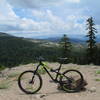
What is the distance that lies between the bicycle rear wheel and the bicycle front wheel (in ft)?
3.04

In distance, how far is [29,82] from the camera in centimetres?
1033

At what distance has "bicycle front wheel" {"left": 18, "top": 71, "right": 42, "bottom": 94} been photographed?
10117mm

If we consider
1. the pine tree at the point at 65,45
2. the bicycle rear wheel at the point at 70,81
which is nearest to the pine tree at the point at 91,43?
the pine tree at the point at 65,45

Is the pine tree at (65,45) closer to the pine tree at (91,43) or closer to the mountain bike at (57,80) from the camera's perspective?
the pine tree at (91,43)

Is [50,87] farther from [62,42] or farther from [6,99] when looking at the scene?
[62,42]

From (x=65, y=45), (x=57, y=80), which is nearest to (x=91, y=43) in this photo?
(x=65, y=45)

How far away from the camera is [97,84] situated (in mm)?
11289

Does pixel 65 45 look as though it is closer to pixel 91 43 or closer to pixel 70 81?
pixel 91 43

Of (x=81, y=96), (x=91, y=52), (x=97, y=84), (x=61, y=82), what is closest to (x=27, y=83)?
(x=61, y=82)

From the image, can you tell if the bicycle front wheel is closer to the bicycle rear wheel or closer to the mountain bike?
the mountain bike

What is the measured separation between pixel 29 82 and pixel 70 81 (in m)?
1.59

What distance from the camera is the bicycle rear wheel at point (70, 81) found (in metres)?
10.2

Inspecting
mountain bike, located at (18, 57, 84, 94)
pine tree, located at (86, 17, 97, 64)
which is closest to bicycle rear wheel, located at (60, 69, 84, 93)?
mountain bike, located at (18, 57, 84, 94)

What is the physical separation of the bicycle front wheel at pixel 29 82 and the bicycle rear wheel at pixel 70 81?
0.93 meters
